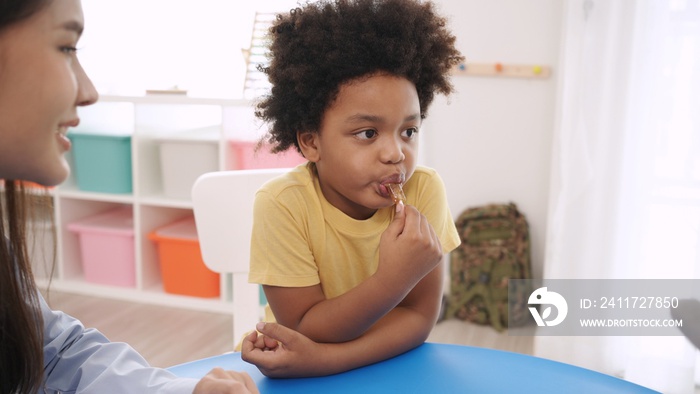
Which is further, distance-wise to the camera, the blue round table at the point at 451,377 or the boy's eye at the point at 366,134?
the boy's eye at the point at 366,134

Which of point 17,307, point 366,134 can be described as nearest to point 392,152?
point 366,134

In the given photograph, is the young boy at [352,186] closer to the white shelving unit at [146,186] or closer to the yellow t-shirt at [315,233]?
the yellow t-shirt at [315,233]

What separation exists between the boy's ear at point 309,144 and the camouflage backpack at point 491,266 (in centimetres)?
165

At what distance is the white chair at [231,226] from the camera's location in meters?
1.25

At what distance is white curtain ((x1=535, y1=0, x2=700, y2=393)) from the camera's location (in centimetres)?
203

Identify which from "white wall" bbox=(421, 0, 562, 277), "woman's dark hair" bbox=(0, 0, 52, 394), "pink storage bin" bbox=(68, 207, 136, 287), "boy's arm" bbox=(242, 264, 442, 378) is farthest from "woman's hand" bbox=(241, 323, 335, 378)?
"pink storage bin" bbox=(68, 207, 136, 287)

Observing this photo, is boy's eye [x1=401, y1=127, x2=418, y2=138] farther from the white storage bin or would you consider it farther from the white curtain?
the white storage bin

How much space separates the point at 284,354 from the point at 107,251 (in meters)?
2.24

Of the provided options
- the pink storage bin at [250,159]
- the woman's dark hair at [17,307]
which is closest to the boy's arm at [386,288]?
the woman's dark hair at [17,307]

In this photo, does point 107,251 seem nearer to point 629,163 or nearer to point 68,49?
point 629,163

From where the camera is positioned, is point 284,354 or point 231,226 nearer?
point 284,354

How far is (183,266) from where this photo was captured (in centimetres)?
276

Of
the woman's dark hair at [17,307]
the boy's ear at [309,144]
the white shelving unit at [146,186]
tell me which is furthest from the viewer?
the white shelving unit at [146,186]

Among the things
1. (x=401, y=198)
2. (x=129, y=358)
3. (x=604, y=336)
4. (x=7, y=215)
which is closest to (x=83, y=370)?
(x=129, y=358)
